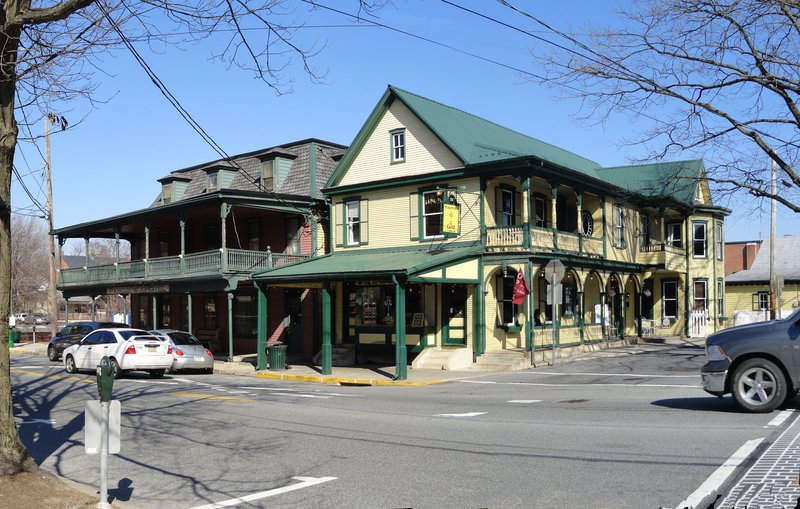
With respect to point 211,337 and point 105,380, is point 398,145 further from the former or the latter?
point 105,380

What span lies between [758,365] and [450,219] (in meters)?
15.1

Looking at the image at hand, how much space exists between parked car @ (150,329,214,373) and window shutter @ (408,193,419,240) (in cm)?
A: 878

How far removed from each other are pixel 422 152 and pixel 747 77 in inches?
451

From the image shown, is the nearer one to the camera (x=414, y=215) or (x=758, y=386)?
(x=758, y=386)

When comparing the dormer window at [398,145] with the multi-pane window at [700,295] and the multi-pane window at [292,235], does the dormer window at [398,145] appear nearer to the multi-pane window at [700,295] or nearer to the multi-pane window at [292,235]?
the multi-pane window at [292,235]

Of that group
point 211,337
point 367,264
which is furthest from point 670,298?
point 211,337

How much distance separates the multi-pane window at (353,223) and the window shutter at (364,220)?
11.1 inches

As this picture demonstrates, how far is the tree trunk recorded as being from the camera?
8.05 m

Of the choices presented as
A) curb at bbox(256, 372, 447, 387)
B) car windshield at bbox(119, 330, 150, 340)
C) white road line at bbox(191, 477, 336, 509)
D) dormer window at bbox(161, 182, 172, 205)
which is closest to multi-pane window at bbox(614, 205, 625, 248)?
curb at bbox(256, 372, 447, 387)

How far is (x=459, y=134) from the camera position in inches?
1131

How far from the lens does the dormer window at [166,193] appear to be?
39.8 meters

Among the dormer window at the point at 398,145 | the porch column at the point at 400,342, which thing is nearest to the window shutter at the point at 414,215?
the dormer window at the point at 398,145

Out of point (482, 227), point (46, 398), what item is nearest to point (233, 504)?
point (46, 398)

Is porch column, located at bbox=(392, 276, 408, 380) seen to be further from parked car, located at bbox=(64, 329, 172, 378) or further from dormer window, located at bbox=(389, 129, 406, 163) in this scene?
dormer window, located at bbox=(389, 129, 406, 163)
